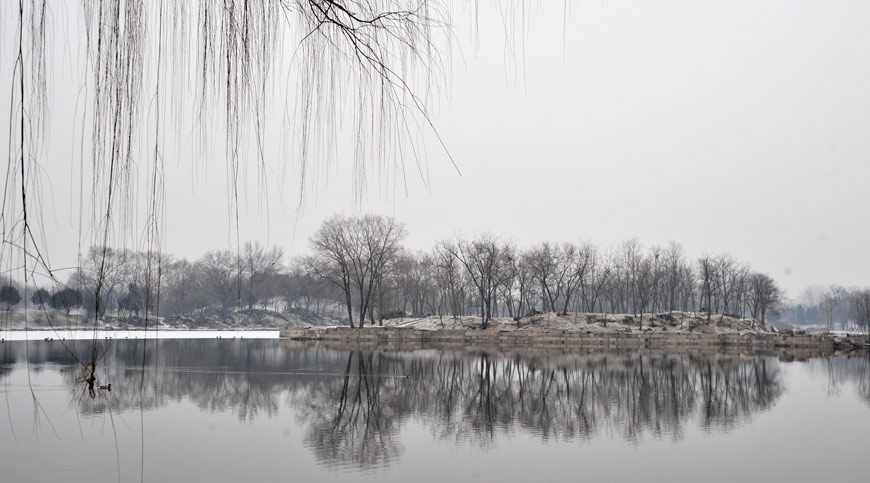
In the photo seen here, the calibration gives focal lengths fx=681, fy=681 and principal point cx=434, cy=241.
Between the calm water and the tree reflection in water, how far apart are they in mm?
70

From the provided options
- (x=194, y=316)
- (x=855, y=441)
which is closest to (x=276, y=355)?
(x=855, y=441)

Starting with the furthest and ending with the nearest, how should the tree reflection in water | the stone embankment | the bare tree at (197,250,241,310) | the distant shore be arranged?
the bare tree at (197,250,241,310) < the distant shore < the stone embankment < the tree reflection in water

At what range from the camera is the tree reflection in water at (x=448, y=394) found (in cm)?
1497

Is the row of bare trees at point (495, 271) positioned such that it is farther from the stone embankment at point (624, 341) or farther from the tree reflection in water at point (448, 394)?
the tree reflection in water at point (448, 394)

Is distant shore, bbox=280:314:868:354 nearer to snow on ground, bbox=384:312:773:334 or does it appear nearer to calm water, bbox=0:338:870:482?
Answer: snow on ground, bbox=384:312:773:334

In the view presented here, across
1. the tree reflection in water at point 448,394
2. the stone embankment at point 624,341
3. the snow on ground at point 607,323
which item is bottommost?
the stone embankment at point 624,341

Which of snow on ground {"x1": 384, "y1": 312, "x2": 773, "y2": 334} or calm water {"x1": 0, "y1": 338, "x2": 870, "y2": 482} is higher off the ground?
snow on ground {"x1": 384, "y1": 312, "x2": 773, "y2": 334}

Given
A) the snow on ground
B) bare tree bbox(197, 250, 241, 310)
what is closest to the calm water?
the snow on ground

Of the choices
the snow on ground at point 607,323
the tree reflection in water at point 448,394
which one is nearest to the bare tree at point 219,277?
the snow on ground at point 607,323

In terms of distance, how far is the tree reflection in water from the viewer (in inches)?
589

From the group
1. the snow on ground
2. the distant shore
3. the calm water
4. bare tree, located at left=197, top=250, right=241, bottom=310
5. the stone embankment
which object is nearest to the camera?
the calm water

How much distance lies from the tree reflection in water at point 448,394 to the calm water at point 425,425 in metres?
0.07

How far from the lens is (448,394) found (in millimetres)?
20641

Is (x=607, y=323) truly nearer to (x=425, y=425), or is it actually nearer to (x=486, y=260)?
(x=486, y=260)
